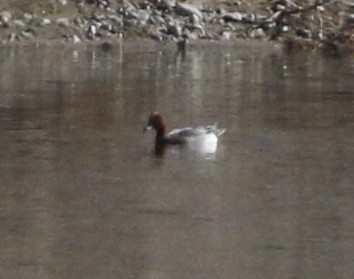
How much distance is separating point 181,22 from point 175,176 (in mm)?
13845

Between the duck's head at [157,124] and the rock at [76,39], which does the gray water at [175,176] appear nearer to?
the duck's head at [157,124]

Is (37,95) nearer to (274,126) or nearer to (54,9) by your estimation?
(274,126)

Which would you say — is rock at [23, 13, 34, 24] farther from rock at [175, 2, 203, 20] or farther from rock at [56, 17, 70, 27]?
rock at [175, 2, 203, 20]

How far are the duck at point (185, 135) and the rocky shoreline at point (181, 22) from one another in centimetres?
1044

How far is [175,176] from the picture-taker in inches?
561

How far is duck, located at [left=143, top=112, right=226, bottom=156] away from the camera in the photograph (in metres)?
15.9

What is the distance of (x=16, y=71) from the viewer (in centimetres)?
2270

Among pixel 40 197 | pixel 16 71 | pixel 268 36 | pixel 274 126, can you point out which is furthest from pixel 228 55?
pixel 40 197

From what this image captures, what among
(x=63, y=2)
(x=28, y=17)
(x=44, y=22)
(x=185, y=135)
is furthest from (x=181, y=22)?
(x=185, y=135)

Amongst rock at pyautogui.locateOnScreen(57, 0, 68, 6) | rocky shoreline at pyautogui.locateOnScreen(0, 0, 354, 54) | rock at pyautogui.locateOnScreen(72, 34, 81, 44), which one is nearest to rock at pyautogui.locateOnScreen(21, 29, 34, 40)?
rocky shoreline at pyautogui.locateOnScreen(0, 0, 354, 54)

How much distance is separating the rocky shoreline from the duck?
10438 mm

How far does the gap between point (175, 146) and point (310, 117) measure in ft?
8.49

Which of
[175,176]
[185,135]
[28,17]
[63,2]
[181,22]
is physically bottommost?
[175,176]

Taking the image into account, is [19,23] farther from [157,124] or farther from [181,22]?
[157,124]
